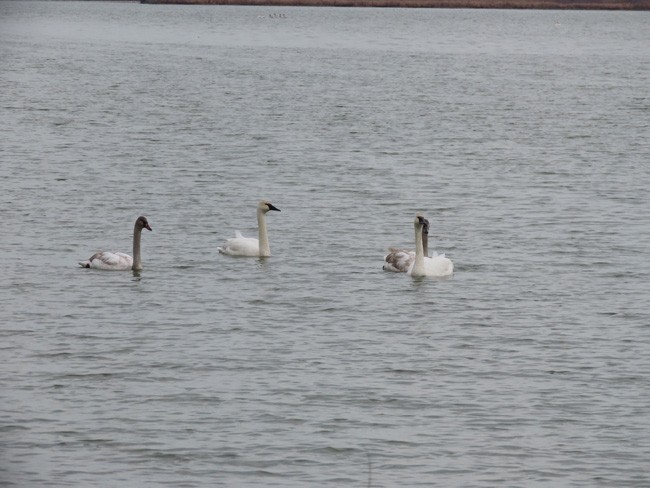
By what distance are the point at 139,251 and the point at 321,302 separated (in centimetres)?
319

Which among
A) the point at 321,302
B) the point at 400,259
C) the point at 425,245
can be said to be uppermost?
the point at 425,245

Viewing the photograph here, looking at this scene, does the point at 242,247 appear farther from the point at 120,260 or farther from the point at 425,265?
the point at 425,265

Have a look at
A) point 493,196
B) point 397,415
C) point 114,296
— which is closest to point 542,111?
point 493,196

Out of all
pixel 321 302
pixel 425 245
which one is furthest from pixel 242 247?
pixel 321 302

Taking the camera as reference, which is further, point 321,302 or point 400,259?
point 400,259

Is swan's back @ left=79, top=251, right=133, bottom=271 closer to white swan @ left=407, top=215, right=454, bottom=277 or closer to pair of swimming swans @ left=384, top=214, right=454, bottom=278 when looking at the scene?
pair of swimming swans @ left=384, top=214, right=454, bottom=278

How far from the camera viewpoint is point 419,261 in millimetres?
21438

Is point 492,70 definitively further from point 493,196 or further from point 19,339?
point 19,339

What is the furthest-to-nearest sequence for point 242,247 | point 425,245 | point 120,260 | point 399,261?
1. point 242,247
2. point 425,245
3. point 399,261
4. point 120,260

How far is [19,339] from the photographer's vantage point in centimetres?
1730

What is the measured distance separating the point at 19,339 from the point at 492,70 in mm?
64172

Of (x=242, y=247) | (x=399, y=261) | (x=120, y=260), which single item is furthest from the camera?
(x=242, y=247)

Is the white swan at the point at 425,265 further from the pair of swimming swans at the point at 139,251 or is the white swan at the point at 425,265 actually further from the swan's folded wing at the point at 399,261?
the pair of swimming swans at the point at 139,251

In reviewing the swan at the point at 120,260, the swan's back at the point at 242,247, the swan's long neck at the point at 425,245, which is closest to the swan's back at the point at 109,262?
the swan at the point at 120,260
